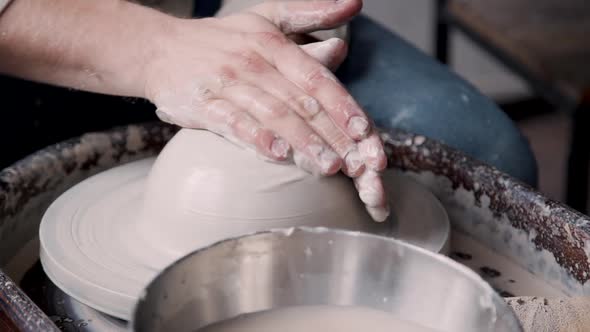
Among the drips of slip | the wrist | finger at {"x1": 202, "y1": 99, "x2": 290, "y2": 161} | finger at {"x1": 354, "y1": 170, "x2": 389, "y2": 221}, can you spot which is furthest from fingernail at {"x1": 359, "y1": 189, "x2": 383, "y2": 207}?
the wrist

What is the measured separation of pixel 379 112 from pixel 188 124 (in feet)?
1.60

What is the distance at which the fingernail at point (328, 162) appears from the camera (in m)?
0.94

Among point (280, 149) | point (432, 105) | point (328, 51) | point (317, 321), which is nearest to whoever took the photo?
point (317, 321)

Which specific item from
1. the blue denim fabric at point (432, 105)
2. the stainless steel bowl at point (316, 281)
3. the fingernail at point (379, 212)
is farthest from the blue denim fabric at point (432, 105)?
the stainless steel bowl at point (316, 281)

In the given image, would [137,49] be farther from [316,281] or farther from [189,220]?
[316,281]

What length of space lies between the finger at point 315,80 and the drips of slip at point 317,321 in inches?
10.8

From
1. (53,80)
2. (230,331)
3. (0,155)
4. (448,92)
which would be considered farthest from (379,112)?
(230,331)

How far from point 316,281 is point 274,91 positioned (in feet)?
0.99

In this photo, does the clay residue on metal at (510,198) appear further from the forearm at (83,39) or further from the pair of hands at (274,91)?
the forearm at (83,39)

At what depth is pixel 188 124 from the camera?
102cm

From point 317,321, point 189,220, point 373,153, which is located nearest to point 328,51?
point 373,153

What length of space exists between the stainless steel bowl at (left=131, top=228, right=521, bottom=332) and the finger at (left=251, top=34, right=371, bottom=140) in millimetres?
236

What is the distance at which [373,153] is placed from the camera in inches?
37.7

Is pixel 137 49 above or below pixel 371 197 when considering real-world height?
above
